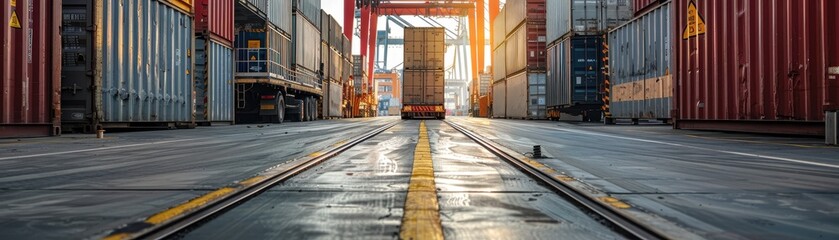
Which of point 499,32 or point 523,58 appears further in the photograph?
point 499,32

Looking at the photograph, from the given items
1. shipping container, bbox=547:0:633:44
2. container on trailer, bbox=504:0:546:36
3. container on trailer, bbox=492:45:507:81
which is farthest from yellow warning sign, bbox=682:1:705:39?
container on trailer, bbox=492:45:507:81

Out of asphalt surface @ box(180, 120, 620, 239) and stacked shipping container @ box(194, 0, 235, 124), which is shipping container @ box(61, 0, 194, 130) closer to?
stacked shipping container @ box(194, 0, 235, 124)

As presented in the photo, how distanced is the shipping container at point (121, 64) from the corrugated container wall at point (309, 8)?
13.1 meters

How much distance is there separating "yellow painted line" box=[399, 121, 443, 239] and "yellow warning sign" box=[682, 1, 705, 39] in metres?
11.6

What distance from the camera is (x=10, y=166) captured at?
545 centimetres

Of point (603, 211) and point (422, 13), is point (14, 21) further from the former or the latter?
point (422, 13)

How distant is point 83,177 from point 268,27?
64.5 ft

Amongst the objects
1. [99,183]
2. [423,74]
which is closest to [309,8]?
[423,74]

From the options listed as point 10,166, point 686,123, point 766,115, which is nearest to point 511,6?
point 686,123

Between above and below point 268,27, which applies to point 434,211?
below

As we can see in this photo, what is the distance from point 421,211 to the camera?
9.66ft

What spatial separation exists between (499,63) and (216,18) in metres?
27.2

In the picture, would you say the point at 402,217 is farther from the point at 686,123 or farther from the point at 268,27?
the point at 268,27

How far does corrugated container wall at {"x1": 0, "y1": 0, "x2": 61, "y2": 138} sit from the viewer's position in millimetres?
9914
